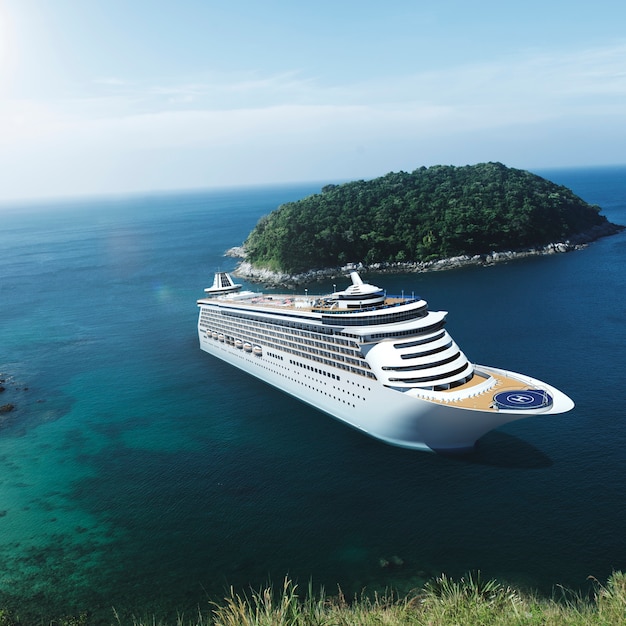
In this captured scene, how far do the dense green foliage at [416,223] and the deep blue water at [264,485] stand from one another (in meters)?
44.1

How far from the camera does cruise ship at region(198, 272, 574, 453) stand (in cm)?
3441

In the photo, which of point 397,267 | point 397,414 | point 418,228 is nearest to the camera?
point 397,414

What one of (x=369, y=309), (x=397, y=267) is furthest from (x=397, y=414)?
(x=397, y=267)

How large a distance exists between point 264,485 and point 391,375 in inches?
472

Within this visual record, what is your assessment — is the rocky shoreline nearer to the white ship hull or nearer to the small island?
the small island

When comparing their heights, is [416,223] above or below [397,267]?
above

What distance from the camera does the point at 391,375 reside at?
1444 inches

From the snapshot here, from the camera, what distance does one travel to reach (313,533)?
2977 cm

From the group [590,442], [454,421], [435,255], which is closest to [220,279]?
[454,421]

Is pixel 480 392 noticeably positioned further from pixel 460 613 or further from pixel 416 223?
pixel 416 223

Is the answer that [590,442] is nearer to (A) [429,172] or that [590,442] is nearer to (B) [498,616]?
(B) [498,616]

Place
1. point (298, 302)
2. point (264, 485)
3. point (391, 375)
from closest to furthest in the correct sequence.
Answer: point (264, 485) → point (391, 375) → point (298, 302)

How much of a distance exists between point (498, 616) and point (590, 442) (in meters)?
21.6

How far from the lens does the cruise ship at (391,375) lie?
3441 centimetres
